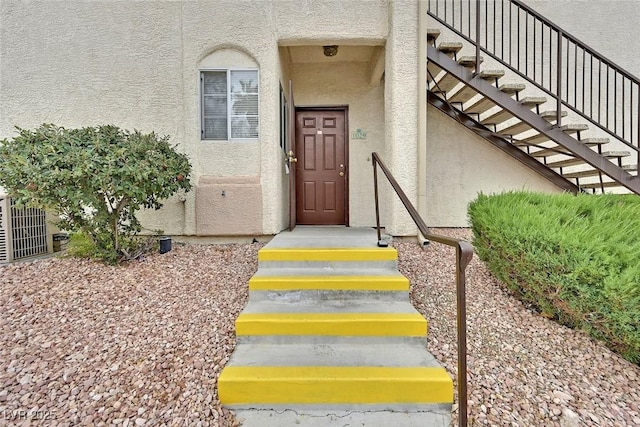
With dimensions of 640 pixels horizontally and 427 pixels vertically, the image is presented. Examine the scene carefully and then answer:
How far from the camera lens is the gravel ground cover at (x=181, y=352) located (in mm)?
1770

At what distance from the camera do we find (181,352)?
217 cm

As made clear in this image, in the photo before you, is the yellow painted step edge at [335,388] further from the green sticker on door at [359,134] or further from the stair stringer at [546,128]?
the green sticker on door at [359,134]

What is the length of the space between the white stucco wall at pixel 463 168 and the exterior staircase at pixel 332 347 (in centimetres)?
315

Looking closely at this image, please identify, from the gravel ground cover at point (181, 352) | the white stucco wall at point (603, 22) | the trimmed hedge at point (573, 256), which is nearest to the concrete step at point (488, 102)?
the trimmed hedge at point (573, 256)

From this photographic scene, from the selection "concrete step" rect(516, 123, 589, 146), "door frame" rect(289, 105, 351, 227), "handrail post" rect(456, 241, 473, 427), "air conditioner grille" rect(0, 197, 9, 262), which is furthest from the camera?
"door frame" rect(289, 105, 351, 227)

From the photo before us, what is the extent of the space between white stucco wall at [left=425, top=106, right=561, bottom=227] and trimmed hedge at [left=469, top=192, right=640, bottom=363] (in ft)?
7.91

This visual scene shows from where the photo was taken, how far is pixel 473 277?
3.18m

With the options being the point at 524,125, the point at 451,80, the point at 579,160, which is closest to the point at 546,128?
the point at 524,125

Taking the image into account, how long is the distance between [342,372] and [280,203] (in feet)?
9.71

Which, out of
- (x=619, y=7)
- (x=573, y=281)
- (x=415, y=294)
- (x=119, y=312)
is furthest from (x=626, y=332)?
(x=619, y=7)

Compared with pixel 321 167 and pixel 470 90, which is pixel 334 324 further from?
pixel 470 90

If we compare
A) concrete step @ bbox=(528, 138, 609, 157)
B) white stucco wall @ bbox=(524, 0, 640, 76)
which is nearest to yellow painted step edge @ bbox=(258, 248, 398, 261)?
concrete step @ bbox=(528, 138, 609, 157)

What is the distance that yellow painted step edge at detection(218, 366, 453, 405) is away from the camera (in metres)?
1.85

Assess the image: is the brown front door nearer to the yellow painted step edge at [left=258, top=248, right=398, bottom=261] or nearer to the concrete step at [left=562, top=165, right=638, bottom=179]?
the yellow painted step edge at [left=258, top=248, right=398, bottom=261]
